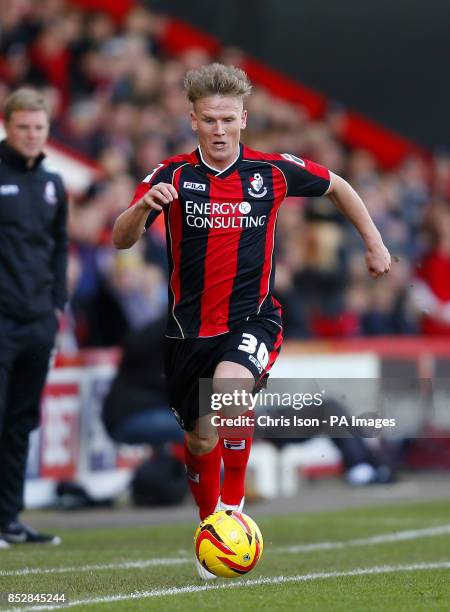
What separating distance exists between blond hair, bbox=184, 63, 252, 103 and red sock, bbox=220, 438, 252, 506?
1.61 m

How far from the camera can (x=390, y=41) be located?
21.5m

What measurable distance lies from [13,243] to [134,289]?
395 cm

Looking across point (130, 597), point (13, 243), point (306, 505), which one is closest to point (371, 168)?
point (306, 505)

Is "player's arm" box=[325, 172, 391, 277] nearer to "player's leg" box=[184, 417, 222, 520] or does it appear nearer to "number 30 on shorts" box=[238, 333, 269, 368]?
"number 30 on shorts" box=[238, 333, 269, 368]

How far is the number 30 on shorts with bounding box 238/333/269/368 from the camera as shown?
21.2 feet

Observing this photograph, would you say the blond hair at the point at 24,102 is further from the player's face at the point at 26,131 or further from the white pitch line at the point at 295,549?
the white pitch line at the point at 295,549

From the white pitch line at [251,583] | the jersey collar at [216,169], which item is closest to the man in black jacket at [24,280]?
the jersey collar at [216,169]

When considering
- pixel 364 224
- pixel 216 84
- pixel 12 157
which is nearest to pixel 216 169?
pixel 216 84

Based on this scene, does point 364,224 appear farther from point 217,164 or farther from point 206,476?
point 206,476

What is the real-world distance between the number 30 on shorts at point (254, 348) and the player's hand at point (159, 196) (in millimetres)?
765

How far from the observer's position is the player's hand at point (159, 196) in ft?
20.1

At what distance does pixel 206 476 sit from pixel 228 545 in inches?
26.8

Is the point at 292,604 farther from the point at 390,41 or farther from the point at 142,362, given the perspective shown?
the point at 390,41

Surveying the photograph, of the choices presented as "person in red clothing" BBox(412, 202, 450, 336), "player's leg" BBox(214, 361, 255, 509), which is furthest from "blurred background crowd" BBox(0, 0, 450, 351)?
"player's leg" BBox(214, 361, 255, 509)
